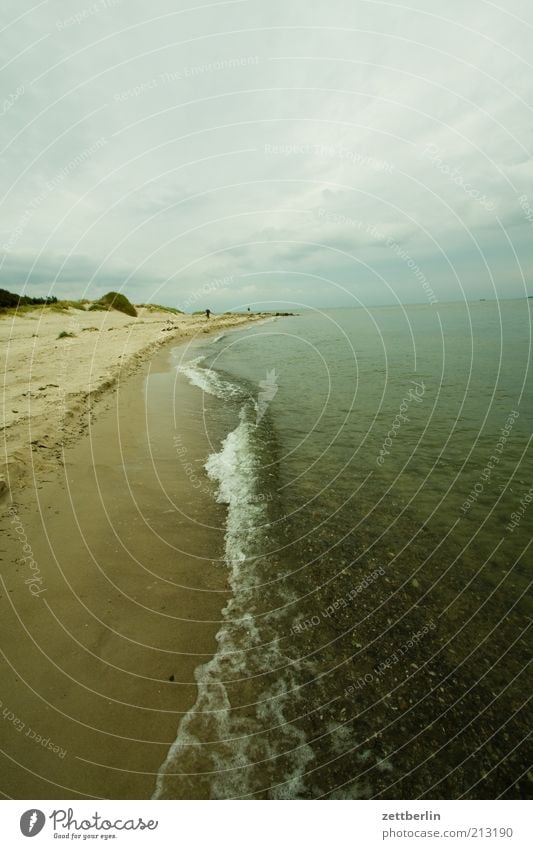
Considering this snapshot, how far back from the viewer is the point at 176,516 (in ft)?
26.0

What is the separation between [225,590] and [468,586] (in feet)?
13.7

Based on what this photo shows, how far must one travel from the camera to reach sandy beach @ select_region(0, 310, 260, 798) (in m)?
3.76

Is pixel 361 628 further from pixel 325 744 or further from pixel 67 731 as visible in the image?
pixel 67 731
